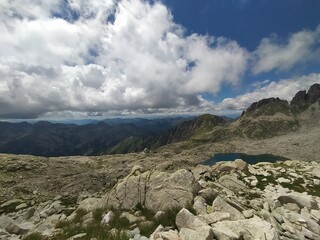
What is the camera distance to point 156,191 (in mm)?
20844

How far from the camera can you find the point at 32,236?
20953mm

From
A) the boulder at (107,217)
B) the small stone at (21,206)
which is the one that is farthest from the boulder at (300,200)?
the small stone at (21,206)

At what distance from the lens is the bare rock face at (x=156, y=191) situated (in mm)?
19172

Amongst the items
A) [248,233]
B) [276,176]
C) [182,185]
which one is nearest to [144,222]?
[182,185]

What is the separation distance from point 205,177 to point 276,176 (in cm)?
1059

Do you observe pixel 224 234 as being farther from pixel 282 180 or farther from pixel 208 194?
pixel 282 180

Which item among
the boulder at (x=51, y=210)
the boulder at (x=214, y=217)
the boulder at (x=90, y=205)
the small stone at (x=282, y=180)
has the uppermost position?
the boulder at (x=214, y=217)

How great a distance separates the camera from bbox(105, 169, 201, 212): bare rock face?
19172 mm

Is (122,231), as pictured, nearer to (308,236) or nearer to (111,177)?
(308,236)

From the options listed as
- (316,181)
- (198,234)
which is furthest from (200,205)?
(316,181)

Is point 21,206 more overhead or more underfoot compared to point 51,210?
more underfoot

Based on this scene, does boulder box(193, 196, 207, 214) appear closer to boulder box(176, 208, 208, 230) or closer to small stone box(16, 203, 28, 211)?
boulder box(176, 208, 208, 230)

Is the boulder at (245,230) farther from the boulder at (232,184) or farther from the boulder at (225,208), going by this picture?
the boulder at (232,184)

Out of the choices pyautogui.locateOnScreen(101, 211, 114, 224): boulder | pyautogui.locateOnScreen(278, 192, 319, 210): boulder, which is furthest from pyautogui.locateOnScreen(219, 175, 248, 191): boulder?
pyautogui.locateOnScreen(101, 211, 114, 224): boulder
